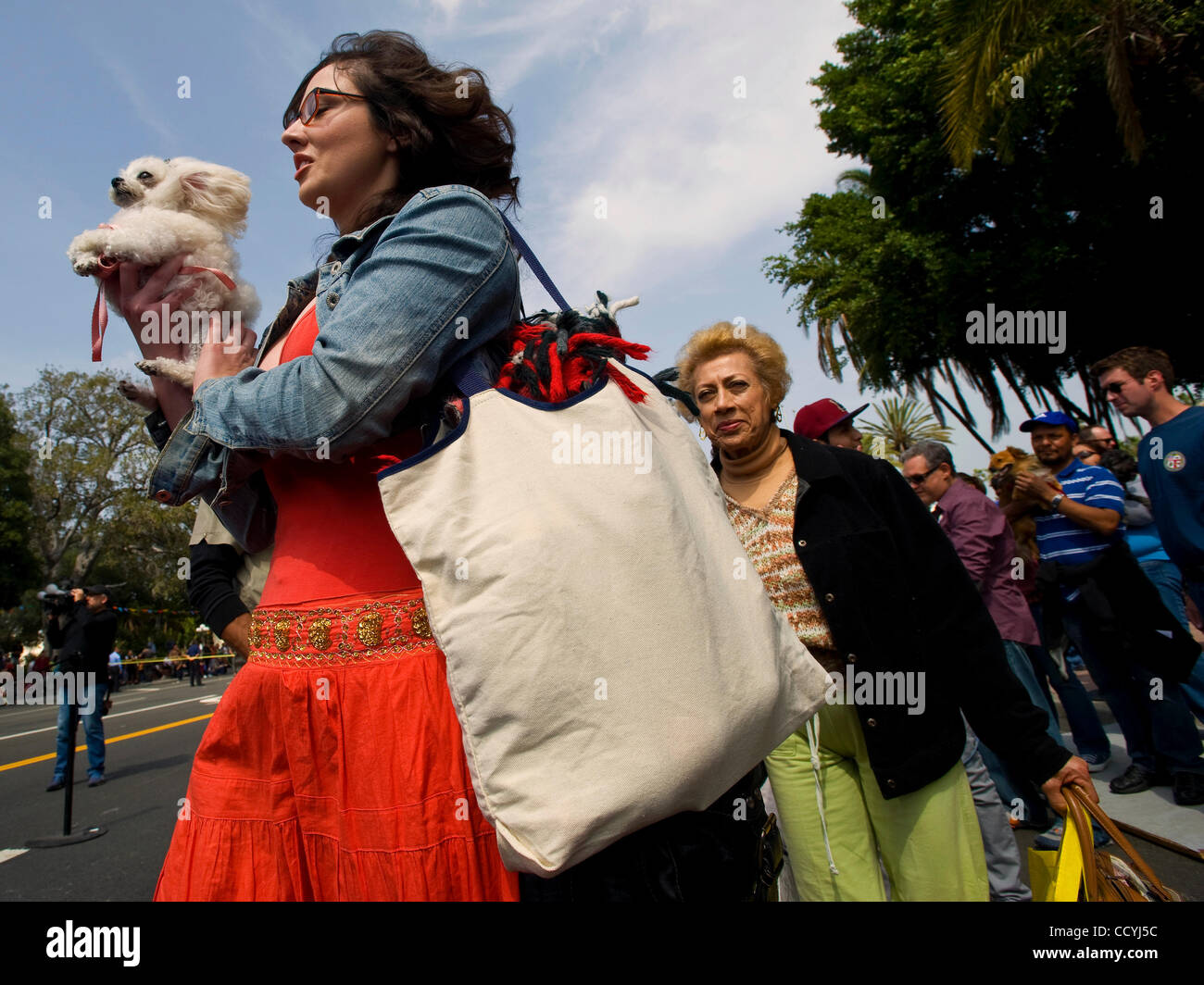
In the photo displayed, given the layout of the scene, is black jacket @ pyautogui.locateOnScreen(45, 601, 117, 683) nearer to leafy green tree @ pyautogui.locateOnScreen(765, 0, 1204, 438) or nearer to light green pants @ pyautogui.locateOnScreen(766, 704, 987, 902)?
light green pants @ pyautogui.locateOnScreen(766, 704, 987, 902)

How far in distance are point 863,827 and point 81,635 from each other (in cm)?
846

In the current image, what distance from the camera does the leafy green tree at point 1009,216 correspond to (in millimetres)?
15125

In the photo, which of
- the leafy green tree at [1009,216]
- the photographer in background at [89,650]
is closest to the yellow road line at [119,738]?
the photographer in background at [89,650]

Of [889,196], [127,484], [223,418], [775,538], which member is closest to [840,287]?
[889,196]

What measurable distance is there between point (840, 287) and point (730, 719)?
19210mm

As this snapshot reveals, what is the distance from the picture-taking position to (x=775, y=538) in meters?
2.72

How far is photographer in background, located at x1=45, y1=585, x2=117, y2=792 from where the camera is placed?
8031 mm

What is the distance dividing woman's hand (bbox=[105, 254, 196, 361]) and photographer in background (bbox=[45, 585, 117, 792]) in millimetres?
7762

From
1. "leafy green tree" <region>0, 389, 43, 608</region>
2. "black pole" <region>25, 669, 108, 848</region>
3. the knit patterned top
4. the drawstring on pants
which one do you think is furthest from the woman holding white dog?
"leafy green tree" <region>0, 389, 43, 608</region>

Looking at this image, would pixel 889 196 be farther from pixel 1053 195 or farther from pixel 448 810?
pixel 448 810

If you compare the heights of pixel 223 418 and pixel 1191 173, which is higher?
pixel 1191 173

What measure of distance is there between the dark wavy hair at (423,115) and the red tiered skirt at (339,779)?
2.67ft

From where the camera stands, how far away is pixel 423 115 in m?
1.65
